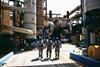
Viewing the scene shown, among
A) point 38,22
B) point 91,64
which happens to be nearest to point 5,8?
point 38,22

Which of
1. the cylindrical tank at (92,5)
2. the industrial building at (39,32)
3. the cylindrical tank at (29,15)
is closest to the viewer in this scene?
the industrial building at (39,32)

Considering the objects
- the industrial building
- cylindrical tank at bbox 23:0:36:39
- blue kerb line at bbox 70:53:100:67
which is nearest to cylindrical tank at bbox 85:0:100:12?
the industrial building

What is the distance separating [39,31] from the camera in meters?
70.1

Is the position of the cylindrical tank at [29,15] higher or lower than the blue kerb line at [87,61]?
higher

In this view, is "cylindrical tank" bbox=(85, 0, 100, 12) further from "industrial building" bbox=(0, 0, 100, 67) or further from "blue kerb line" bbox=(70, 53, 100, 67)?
"blue kerb line" bbox=(70, 53, 100, 67)

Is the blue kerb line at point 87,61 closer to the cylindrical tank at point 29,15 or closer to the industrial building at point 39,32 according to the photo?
the industrial building at point 39,32

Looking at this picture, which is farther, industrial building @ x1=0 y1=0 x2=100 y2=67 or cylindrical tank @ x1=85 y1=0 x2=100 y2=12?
cylindrical tank @ x1=85 y1=0 x2=100 y2=12

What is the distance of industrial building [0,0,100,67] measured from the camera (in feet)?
80.7

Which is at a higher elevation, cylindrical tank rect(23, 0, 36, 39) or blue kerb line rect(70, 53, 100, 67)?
cylindrical tank rect(23, 0, 36, 39)

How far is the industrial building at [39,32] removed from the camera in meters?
24.6

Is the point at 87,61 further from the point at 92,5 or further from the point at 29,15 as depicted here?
the point at 29,15

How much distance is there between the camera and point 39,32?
227 feet

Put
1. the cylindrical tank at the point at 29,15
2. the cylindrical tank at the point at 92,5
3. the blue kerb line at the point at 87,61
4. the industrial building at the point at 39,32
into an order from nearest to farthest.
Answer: the blue kerb line at the point at 87,61, the industrial building at the point at 39,32, the cylindrical tank at the point at 92,5, the cylindrical tank at the point at 29,15

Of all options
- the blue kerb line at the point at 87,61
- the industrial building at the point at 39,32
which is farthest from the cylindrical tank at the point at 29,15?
the blue kerb line at the point at 87,61
